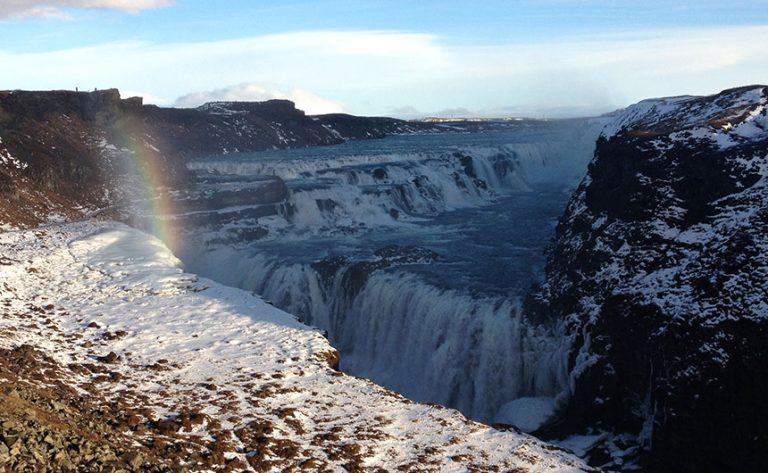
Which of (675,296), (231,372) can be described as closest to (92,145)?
(231,372)

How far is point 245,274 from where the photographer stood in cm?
3241

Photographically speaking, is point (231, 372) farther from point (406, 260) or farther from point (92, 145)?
point (92, 145)

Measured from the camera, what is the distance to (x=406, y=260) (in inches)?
1216

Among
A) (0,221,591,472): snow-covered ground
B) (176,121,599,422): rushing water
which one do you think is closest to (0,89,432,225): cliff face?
(176,121,599,422): rushing water

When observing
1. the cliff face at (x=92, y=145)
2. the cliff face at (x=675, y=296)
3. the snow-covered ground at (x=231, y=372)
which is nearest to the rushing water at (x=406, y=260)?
the cliff face at (x=675, y=296)

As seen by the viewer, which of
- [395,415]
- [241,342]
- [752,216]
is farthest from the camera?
[752,216]

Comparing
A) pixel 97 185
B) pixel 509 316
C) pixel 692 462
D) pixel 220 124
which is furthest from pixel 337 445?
pixel 220 124

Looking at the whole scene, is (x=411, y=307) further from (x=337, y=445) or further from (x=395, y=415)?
(x=337, y=445)

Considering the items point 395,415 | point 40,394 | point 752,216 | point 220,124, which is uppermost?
point 220,124

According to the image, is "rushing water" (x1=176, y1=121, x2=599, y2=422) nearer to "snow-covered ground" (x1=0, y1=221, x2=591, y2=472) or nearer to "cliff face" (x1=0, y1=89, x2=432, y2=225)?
"cliff face" (x1=0, y1=89, x2=432, y2=225)

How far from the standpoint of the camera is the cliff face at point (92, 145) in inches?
1437

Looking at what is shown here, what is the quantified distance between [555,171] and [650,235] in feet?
158

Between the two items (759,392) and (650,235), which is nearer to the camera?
(759,392)

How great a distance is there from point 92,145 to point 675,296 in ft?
132
